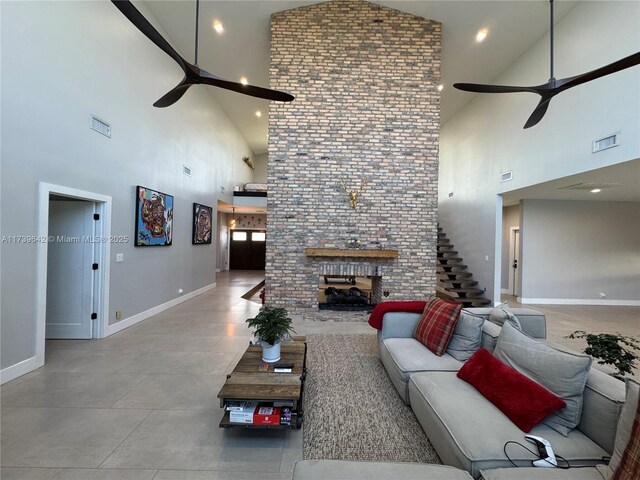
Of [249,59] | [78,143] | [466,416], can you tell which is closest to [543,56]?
[249,59]

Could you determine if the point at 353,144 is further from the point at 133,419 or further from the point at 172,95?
the point at 133,419

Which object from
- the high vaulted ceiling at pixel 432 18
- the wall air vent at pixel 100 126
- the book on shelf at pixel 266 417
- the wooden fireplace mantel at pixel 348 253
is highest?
the high vaulted ceiling at pixel 432 18

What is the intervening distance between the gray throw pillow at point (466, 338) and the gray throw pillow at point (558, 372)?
0.53 meters

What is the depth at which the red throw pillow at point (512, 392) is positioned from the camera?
4.93ft

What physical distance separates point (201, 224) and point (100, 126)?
3342 mm

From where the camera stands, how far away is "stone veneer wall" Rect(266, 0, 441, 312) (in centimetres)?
521

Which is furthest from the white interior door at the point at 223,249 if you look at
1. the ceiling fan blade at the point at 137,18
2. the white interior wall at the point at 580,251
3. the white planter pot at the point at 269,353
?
the white interior wall at the point at 580,251

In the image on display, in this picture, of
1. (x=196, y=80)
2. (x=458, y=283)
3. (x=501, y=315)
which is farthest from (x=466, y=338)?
(x=458, y=283)

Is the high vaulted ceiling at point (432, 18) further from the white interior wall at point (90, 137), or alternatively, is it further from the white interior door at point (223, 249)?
the white interior door at point (223, 249)

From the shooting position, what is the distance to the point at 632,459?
108 cm

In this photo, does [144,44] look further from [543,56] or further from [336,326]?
[543,56]

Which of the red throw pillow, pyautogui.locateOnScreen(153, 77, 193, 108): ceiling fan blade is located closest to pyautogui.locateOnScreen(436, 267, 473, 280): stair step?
the red throw pillow

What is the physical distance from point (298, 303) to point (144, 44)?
490 cm

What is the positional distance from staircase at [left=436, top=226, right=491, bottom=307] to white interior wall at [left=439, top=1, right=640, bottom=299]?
226mm
